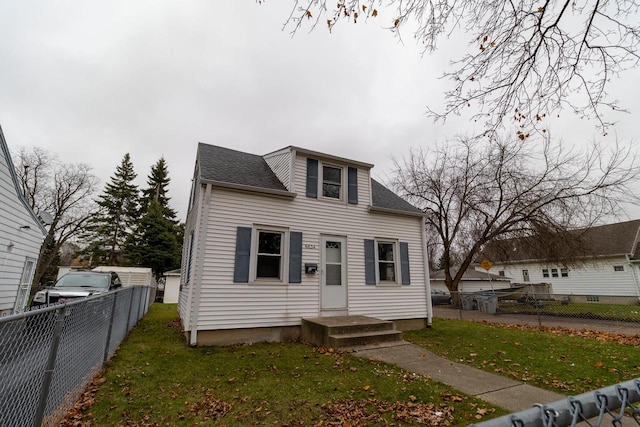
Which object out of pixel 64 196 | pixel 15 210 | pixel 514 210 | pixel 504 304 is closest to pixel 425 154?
pixel 514 210

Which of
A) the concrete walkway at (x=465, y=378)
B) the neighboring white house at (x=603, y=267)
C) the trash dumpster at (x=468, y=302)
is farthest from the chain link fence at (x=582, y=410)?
the trash dumpster at (x=468, y=302)

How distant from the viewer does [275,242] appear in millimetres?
8516

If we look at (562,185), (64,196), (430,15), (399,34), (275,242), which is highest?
(64,196)

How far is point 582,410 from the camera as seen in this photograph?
976 mm

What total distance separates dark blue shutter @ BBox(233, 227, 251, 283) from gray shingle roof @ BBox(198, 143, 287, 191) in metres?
1.40

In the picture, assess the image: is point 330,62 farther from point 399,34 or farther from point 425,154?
point 425,154

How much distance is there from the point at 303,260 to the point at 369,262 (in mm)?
2275

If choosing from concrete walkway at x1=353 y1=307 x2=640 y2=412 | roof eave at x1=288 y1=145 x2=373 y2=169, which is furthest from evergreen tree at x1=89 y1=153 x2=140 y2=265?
concrete walkway at x1=353 y1=307 x2=640 y2=412

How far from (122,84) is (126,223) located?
28.4 meters

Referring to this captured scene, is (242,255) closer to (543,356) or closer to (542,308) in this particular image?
(543,356)

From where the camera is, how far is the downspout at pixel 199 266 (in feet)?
23.2

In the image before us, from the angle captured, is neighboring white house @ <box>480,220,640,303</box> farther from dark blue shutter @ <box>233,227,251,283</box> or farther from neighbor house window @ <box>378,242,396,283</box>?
dark blue shutter @ <box>233,227,251,283</box>

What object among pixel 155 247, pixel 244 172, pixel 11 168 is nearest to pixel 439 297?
pixel 244 172

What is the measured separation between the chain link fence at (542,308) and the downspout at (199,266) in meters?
10.1
